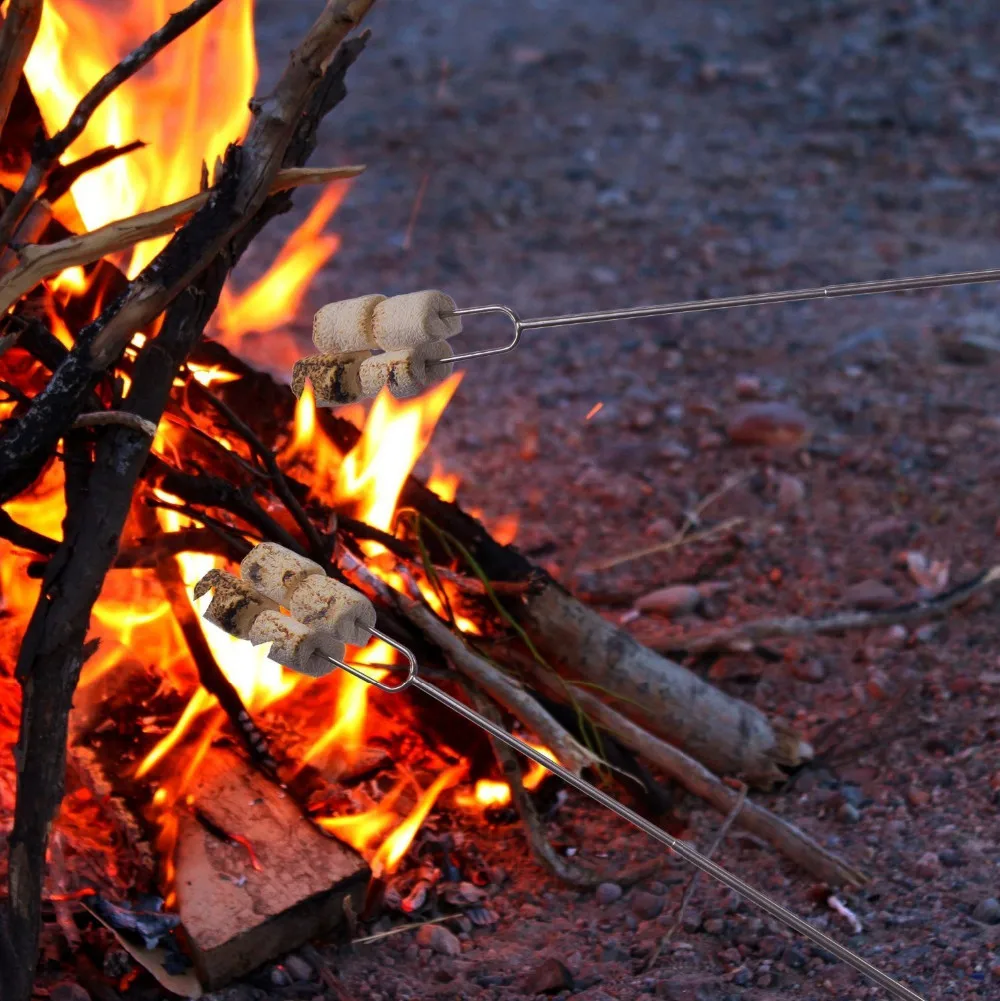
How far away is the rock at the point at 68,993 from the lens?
176cm

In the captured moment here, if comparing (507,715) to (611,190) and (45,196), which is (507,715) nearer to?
(45,196)

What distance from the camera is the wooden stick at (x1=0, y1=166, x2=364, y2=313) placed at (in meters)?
1.63

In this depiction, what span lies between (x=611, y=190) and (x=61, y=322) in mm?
4039

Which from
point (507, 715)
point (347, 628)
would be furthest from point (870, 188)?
point (347, 628)

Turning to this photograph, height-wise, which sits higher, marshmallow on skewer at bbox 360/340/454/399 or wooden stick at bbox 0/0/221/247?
wooden stick at bbox 0/0/221/247

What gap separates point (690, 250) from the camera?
5.14 meters

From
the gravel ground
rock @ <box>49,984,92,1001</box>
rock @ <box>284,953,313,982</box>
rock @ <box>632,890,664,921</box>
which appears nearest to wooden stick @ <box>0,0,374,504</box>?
rock @ <box>49,984,92,1001</box>

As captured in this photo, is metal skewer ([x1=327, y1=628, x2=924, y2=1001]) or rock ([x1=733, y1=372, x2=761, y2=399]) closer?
metal skewer ([x1=327, y1=628, x2=924, y2=1001])

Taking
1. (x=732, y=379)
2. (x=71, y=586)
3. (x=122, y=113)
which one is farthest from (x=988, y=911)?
(x=732, y=379)

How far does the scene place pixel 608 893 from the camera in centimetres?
217

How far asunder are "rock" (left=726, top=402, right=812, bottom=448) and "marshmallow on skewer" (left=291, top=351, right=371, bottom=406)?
7.81 feet

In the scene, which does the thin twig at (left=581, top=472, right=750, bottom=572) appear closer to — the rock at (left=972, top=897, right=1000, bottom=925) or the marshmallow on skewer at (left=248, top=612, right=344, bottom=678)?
the rock at (left=972, top=897, right=1000, bottom=925)

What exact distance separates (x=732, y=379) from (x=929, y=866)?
223 centimetres

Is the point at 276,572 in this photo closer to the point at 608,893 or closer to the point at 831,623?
the point at 608,893
